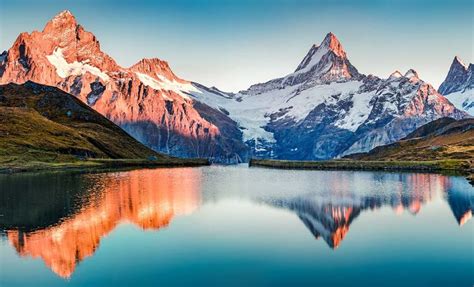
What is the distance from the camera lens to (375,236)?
203 ft

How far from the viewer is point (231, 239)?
59.0m

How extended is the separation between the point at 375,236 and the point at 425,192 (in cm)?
5573

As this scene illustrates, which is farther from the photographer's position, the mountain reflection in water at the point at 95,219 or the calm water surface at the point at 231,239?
the mountain reflection in water at the point at 95,219

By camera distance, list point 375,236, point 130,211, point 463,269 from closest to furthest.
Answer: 1. point 463,269
2. point 375,236
3. point 130,211

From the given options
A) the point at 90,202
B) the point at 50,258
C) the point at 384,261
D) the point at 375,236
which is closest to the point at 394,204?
the point at 375,236

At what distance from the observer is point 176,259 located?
4916 cm

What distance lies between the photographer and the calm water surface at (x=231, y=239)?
43.4m

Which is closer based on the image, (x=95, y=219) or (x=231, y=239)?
(x=231, y=239)

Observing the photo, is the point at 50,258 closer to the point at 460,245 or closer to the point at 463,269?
the point at 463,269

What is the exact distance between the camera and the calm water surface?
43.4m

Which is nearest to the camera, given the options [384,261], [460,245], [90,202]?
[384,261]

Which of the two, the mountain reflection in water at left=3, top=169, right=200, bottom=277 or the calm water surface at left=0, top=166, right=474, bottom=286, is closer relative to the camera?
the calm water surface at left=0, top=166, right=474, bottom=286

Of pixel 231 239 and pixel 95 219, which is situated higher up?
pixel 95 219

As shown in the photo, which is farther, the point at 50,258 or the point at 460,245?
the point at 460,245
